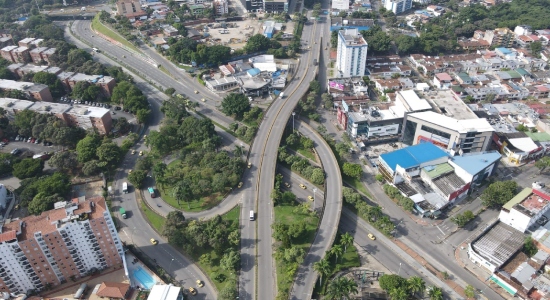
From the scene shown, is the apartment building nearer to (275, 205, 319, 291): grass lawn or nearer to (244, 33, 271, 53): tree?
(275, 205, 319, 291): grass lawn

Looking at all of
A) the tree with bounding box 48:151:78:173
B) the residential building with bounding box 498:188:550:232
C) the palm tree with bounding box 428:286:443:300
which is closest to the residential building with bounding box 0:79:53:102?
the tree with bounding box 48:151:78:173

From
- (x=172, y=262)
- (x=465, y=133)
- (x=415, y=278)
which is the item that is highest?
(x=465, y=133)

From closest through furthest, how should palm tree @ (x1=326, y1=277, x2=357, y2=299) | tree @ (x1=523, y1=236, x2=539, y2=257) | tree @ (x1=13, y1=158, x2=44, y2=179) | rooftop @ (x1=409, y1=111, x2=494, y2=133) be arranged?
palm tree @ (x1=326, y1=277, x2=357, y2=299), tree @ (x1=523, y1=236, x2=539, y2=257), tree @ (x1=13, y1=158, x2=44, y2=179), rooftop @ (x1=409, y1=111, x2=494, y2=133)

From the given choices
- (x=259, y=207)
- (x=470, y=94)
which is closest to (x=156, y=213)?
(x=259, y=207)

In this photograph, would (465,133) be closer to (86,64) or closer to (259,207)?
(259,207)

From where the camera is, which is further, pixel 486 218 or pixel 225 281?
pixel 486 218

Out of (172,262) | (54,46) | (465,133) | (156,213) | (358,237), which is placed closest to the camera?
(172,262)

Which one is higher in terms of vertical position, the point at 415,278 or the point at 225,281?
the point at 415,278
